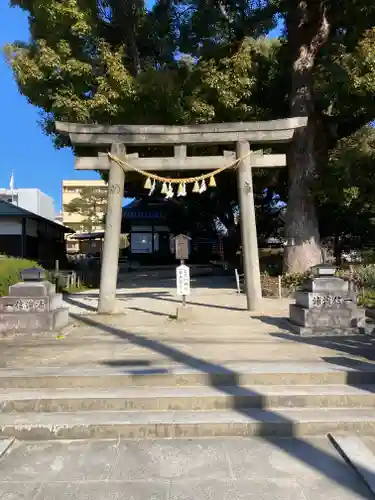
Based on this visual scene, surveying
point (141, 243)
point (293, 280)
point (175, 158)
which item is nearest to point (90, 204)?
point (141, 243)

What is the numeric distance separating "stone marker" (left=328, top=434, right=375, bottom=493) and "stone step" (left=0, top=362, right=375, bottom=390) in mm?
1124

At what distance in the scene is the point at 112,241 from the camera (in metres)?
10.9

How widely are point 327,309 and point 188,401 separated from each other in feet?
14.2

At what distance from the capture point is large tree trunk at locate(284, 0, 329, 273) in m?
14.8

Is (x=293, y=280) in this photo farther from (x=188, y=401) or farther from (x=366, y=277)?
(x=188, y=401)

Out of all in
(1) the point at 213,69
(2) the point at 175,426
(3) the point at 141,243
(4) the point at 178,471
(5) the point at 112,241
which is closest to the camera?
(4) the point at 178,471

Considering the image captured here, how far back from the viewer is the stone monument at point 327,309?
815 cm

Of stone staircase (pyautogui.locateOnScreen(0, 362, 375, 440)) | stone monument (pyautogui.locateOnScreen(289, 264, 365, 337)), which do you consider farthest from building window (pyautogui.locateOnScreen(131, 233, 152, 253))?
stone staircase (pyautogui.locateOnScreen(0, 362, 375, 440))

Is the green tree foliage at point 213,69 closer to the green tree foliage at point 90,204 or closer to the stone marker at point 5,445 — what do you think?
the stone marker at point 5,445

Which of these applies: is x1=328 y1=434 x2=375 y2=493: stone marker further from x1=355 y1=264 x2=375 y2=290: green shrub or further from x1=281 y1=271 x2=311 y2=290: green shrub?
x1=281 y1=271 x2=311 y2=290: green shrub

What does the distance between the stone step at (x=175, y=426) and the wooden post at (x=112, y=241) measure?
6.17m

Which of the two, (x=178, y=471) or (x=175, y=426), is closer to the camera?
(x=178, y=471)

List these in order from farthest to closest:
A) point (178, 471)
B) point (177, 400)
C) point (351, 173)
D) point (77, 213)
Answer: point (77, 213), point (351, 173), point (177, 400), point (178, 471)

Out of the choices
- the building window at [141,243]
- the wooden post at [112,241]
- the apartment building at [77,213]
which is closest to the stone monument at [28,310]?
the wooden post at [112,241]
